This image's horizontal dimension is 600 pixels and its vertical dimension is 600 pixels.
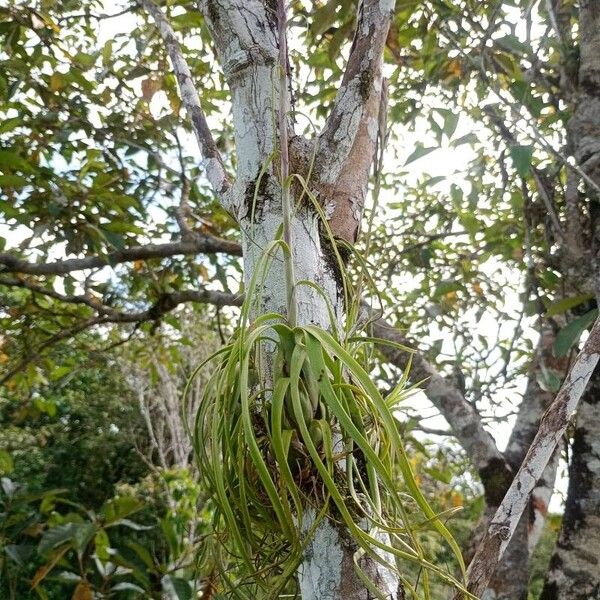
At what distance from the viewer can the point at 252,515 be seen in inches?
25.6

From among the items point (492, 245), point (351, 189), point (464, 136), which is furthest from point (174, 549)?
point (351, 189)

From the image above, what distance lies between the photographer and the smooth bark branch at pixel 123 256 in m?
1.80

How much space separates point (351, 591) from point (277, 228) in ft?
1.14

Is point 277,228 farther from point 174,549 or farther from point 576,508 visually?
point 174,549

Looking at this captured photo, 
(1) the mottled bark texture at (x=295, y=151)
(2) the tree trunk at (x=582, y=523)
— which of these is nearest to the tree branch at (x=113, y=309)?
(2) the tree trunk at (x=582, y=523)

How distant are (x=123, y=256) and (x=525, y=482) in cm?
145

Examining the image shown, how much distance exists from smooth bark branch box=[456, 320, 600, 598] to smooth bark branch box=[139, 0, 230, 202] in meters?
0.43

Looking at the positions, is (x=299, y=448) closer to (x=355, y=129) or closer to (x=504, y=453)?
(x=355, y=129)

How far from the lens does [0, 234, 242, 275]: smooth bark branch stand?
5.91ft

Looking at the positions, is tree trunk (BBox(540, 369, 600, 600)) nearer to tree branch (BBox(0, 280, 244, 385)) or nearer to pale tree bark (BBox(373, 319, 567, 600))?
pale tree bark (BBox(373, 319, 567, 600))

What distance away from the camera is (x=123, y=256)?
6.14 feet

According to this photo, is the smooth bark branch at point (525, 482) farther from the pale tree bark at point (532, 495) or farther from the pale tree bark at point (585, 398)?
the pale tree bark at point (532, 495)

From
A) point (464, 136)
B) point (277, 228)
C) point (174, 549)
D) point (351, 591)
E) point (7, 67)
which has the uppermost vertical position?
point (7, 67)

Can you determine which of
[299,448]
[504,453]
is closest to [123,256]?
[504,453]
